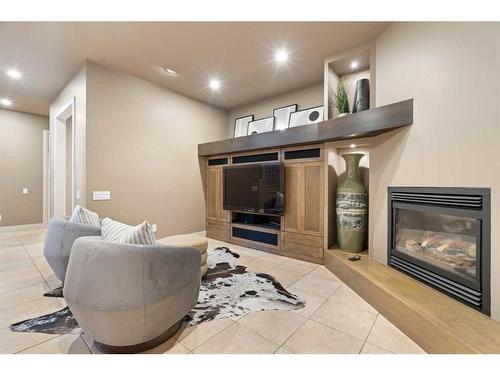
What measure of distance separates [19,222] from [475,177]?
7.73m

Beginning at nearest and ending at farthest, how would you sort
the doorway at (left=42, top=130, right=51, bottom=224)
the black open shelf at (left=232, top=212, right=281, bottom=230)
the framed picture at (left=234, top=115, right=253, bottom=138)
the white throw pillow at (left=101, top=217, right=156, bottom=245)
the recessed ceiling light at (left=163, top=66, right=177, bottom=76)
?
the white throw pillow at (left=101, top=217, right=156, bottom=245) → the recessed ceiling light at (left=163, top=66, right=177, bottom=76) → the black open shelf at (left=232, top=212, right=281, bottom=230) → the framed picture at (left=234, top=115, right=253, bottom=138) → the doorway at (left=42, top=130, right=51, bottom=224)

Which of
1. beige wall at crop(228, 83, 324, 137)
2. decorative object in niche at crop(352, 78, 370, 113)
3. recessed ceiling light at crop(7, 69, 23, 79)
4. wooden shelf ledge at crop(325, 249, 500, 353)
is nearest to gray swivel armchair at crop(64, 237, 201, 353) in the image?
wooden shelf ledge at crop(325, 249, 500, 353)

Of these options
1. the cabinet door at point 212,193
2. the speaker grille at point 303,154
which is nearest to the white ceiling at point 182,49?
the speaker grille at point 303,154

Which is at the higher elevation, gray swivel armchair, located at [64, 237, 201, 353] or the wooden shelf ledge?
gray swivel armchair, located at [64, 237, 201, 353]

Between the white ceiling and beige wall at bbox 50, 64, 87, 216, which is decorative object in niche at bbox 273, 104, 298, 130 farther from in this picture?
beige wall at bbox 50, 64, 87, 216

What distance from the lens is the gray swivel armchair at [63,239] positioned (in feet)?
6.59

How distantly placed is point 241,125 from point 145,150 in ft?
6.67

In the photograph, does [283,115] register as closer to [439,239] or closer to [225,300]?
[439,239]

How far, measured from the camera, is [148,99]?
3582 mm

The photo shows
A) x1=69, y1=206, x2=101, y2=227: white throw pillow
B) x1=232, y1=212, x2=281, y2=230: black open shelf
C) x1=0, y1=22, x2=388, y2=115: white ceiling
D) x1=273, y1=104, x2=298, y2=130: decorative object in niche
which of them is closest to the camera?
x1=69, y1=206, x2=101, y2=227: white throw pillow

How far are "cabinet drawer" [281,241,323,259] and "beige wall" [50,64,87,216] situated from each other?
2932mm

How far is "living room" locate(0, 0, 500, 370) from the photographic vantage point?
142cm

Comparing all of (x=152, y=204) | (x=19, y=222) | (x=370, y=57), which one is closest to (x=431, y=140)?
(x=370, y=57)
